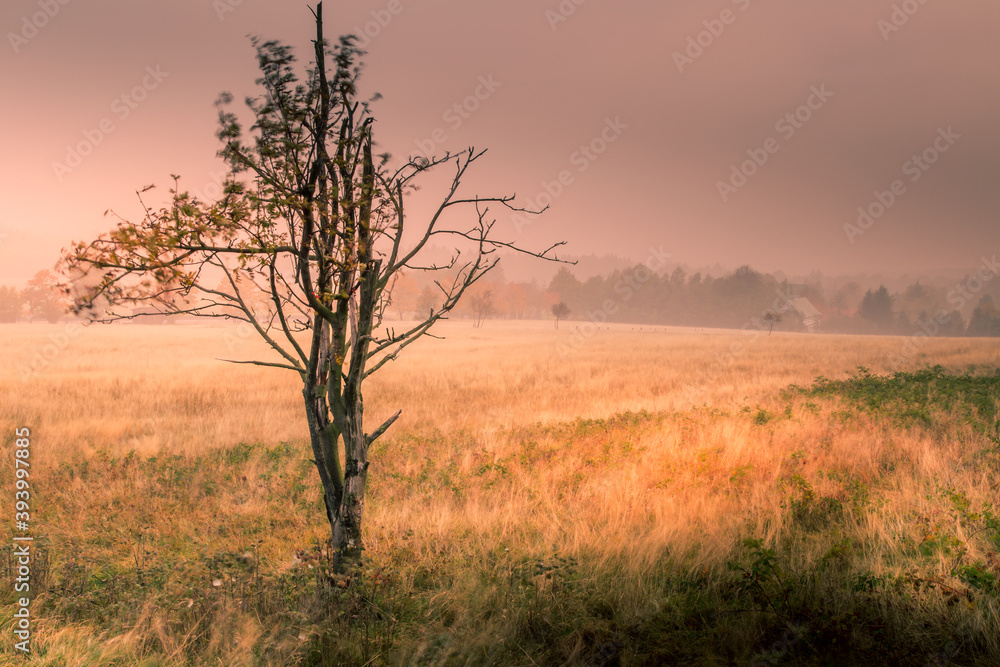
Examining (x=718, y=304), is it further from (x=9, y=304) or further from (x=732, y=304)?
(x=9, y=304)

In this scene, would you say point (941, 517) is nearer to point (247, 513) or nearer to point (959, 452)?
point (959, 452)

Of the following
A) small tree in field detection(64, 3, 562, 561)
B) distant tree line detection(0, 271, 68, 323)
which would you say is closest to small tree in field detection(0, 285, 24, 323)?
distant tree line detection(0, 271, 68, 323)

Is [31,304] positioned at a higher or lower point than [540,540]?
higher

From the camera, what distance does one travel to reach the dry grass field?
10.6ft

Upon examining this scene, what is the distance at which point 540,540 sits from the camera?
4844 millimetres

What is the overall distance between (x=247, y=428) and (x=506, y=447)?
21.0 feet

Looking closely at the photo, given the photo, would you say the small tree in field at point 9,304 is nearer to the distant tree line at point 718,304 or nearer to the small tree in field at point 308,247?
the distant tree line at point 718,304

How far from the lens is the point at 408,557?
4672 mm

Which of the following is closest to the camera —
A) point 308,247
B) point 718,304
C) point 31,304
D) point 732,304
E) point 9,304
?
point 308,247

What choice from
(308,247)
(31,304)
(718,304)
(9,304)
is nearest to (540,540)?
(308,247)

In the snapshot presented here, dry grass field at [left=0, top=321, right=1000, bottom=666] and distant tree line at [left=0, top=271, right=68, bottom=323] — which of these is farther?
distant tree line at [left=0, top=271, right=68, bottom=323]

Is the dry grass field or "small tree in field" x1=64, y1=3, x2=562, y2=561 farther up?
"small tree in field" x1=64, y1=3, x2=562, y2=561

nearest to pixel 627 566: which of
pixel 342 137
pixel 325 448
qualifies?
pixel 325 448

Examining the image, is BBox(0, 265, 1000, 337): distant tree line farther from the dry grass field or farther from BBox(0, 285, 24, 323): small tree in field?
the dry grass field
